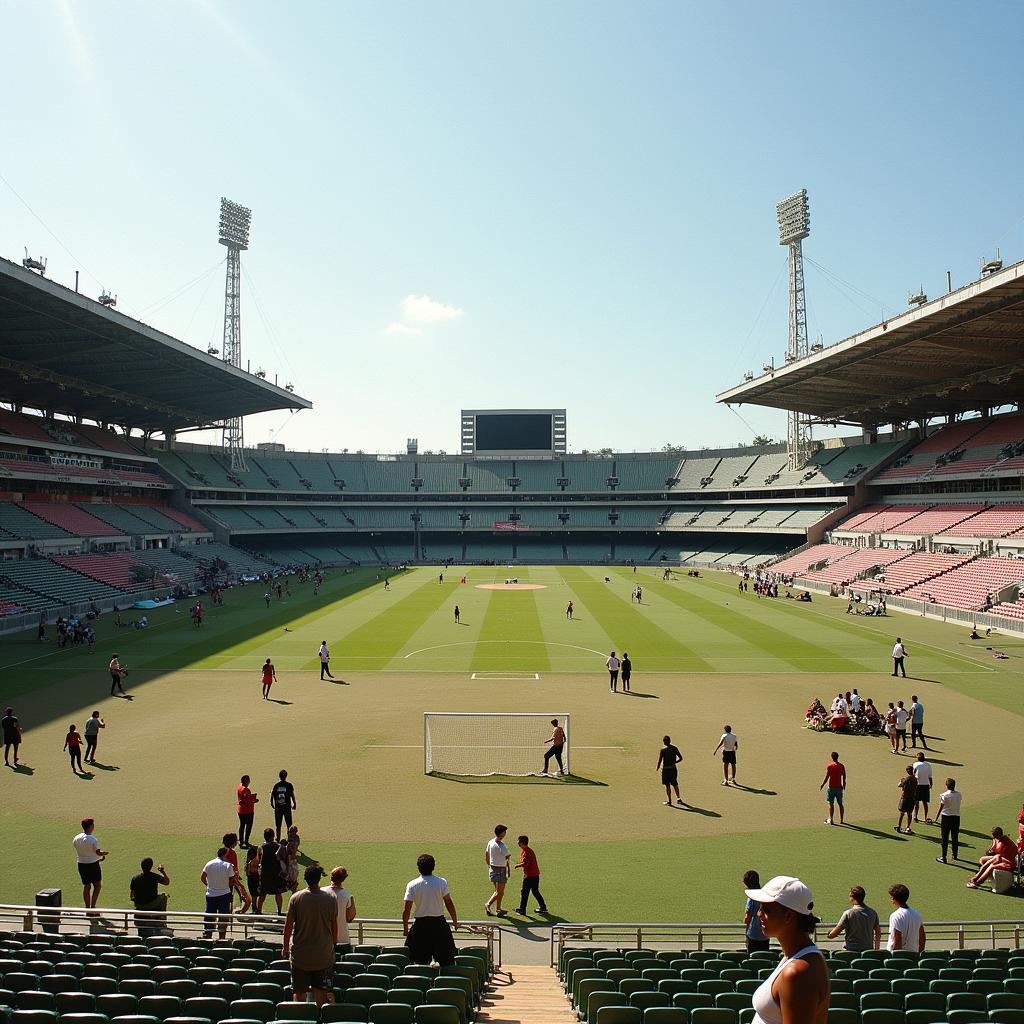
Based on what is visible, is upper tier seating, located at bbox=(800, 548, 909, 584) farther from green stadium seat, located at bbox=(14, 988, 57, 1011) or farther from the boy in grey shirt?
green stadium seat, located at bbox=(14, 988, 57, 1011)

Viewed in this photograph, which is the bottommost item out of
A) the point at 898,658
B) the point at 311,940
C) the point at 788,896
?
the point at 311,940

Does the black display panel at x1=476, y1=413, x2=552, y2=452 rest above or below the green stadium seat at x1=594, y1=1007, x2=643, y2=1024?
above

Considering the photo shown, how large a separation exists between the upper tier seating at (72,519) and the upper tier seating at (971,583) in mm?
60606

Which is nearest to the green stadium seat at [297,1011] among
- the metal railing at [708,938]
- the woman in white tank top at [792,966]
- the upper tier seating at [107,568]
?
the woman in white tank top at [792,966]

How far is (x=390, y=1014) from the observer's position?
5.86 m

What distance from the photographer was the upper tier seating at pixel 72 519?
52.4 m

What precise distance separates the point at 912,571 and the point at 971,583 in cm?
711

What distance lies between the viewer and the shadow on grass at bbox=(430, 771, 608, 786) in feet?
56.0

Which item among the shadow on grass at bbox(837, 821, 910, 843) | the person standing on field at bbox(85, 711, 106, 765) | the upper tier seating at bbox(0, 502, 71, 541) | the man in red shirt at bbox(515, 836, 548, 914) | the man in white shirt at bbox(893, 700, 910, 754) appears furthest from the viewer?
the upper tier seating at bbox(0, 502, 71, 541)

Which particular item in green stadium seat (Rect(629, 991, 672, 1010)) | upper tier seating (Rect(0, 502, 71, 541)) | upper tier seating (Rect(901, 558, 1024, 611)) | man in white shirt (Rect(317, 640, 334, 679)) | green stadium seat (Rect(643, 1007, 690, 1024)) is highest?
upper tier seating (Rect(0, 502, 71, 541))

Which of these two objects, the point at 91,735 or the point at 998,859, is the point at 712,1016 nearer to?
the point at 998,859

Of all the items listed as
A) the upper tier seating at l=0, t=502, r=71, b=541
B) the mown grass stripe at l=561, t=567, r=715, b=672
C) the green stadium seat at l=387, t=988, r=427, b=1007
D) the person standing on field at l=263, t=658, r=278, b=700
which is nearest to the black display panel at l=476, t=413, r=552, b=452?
the mown grass stripe at l=561, t=567, r=715, b=672

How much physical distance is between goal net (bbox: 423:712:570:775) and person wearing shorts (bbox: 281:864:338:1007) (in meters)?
11.2

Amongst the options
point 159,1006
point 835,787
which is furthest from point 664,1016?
point 835,787
